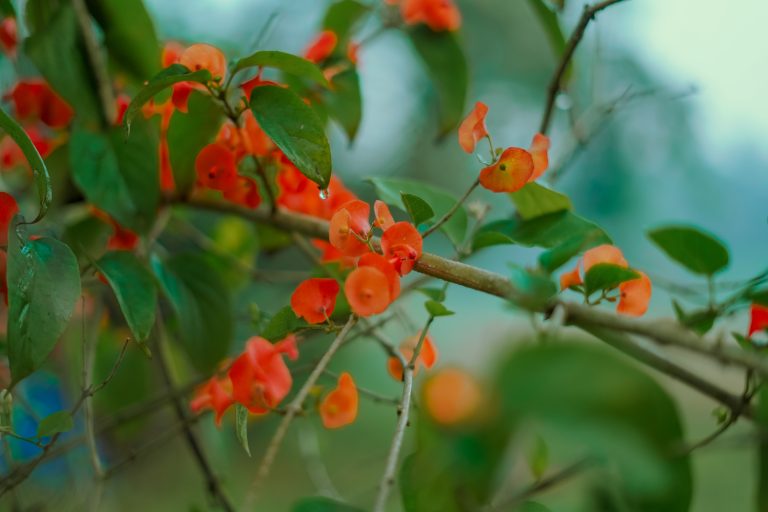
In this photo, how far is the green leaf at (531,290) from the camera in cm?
21

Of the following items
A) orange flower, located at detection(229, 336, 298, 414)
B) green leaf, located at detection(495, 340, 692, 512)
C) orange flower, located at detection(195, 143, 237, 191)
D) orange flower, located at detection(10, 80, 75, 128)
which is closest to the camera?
green leaf, located at detection(495, 340, 692, 512)

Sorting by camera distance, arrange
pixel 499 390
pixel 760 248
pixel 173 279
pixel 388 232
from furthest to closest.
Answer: pixel 760 248 < pixel 173 279 < pixel 388 232 < pixel 499 390

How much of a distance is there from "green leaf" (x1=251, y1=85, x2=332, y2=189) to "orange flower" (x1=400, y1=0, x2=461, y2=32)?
23cm

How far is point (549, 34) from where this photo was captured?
48 cm

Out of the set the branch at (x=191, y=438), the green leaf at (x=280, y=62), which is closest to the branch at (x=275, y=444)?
the green leaf at (x=280, y=62)

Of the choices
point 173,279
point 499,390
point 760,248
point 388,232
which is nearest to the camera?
point 499,390

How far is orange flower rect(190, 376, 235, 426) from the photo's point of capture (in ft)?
1.04

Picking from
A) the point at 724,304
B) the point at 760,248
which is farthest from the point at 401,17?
the point at 760,248

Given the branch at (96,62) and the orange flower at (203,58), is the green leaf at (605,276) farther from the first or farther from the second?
the branch at (96,62)

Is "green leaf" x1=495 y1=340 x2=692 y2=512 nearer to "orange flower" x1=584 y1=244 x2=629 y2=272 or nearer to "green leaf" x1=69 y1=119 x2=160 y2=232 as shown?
"orange flower" x1=584 y1=244 x2=629 y2=272

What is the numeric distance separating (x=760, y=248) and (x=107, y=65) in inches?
73.6

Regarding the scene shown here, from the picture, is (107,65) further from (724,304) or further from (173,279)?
(724,304)

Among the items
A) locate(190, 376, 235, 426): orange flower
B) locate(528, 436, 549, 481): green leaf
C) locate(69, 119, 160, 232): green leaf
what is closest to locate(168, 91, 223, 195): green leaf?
locate(69, 119, 160, 232): green leaf

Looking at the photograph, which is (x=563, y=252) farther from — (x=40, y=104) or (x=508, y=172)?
(x=40, y=104)
